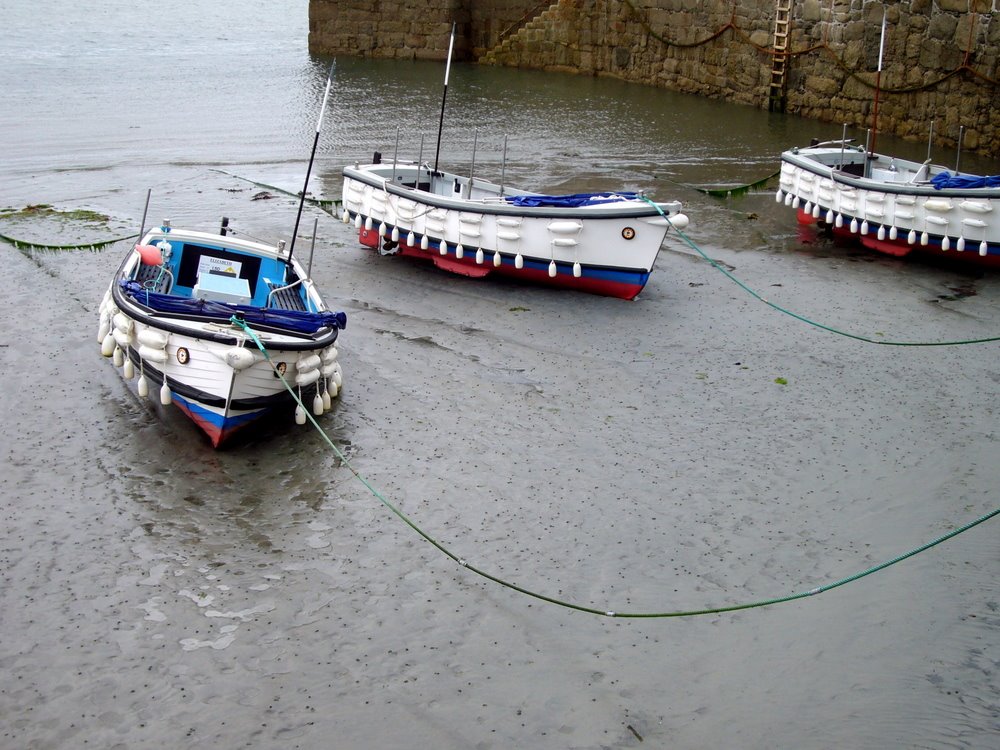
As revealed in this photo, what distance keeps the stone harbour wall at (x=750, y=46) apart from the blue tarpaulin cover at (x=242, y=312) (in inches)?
394

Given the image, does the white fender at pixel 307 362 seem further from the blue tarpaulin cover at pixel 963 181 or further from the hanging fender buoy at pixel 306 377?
the blue tarpaulin cover at pixel 963 181

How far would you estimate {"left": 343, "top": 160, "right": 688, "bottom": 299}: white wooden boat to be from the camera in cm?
1157

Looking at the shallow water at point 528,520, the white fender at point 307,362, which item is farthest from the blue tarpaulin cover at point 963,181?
the white fender at point 307,362

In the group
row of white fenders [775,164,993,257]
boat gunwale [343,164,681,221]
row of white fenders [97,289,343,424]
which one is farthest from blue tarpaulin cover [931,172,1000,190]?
row of white fenders [97,289,343,424]

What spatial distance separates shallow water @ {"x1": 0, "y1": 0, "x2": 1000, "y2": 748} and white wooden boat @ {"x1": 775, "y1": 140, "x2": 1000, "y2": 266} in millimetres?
368

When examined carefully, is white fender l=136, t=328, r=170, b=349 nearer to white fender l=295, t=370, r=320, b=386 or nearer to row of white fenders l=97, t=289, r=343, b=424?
row of white fenders l=97, t=289, r=343, b=424

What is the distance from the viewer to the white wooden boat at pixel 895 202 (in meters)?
12.4

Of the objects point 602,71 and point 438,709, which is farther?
point 602,71

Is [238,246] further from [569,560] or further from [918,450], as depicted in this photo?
[918,450]

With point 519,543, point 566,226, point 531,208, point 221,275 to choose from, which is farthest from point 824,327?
point 221,275

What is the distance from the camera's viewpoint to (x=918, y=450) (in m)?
8.84

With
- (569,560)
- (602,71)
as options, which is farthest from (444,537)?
(602,71)

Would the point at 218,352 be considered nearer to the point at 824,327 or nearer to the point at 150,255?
the point at 150,255

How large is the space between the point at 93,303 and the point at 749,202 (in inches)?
350
